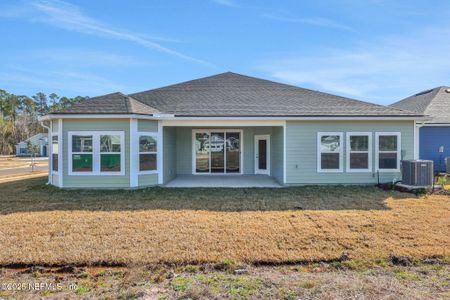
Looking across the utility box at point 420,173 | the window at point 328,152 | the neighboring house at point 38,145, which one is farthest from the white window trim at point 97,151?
the neighboring house at point 38,145

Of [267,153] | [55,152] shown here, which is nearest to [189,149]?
[267,153]

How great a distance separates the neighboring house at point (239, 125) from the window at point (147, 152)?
4 cm

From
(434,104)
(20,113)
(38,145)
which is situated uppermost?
(20,113)

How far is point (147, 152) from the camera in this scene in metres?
11.0

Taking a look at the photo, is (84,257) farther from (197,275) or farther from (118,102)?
(118,102)

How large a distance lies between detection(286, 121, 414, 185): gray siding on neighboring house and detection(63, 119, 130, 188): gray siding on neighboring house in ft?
19.4

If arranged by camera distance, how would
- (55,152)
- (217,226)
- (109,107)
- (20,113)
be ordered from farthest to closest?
(20,113)
(55,152)
(109,107)
(217,226)

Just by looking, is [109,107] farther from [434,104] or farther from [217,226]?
[434,104]

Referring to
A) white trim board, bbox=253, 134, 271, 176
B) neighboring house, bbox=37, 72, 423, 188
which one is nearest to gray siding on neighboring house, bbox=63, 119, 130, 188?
neighboring house, bbox=37, 72, 423, 188

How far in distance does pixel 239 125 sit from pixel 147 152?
3646mm

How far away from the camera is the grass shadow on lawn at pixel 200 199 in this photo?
8031mm

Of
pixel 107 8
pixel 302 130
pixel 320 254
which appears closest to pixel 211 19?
pixel 107 8

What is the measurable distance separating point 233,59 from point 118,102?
10.9 meters

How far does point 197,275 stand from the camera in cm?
406
